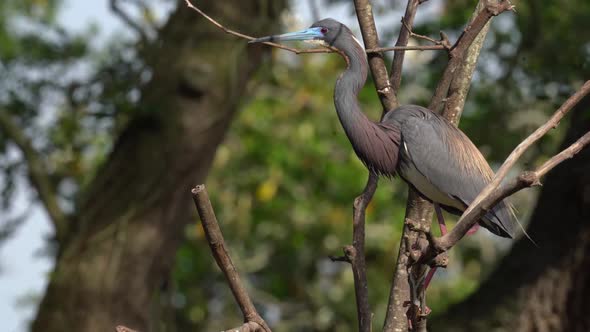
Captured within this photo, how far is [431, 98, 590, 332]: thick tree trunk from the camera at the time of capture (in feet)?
16.8

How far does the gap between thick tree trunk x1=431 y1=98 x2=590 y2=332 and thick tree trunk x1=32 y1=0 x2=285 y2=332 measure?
1847 millimetres

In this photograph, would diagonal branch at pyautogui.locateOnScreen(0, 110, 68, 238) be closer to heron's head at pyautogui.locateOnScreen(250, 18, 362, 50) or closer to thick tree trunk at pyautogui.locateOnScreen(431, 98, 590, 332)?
thick tree trunk at pyautogui.locateOnScreen(431, 98, 590, 332)

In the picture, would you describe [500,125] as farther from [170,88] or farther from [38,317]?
[38,317]

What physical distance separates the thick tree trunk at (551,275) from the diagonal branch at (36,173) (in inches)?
101

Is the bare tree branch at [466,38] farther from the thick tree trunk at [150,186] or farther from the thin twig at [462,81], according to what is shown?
the thick tree trunk at [150,186]

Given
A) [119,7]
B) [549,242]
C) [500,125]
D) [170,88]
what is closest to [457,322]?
[549,242]

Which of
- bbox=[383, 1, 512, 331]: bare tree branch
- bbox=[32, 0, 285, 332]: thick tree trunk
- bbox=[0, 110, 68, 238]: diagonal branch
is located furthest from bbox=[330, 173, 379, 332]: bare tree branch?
bbox=[0, 110, 68, 238]: diagonal branch

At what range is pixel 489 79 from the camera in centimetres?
666

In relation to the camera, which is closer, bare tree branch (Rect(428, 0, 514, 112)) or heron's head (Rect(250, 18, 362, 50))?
bare tree branch (Rect(428, 0, 514, 112))

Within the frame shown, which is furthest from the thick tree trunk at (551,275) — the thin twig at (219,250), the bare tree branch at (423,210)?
the thin twig at (219,250)

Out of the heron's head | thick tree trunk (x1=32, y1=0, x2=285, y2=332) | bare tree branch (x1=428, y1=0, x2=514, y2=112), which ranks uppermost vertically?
thick tree trunk (x1=32, y1=0, x2=285, y2=332)

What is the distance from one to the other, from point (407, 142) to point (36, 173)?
367cm

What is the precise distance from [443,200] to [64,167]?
4628mm

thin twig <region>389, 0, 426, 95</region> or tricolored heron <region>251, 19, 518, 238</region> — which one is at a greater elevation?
thin twig <region>389, 0, 426, 95</region>
